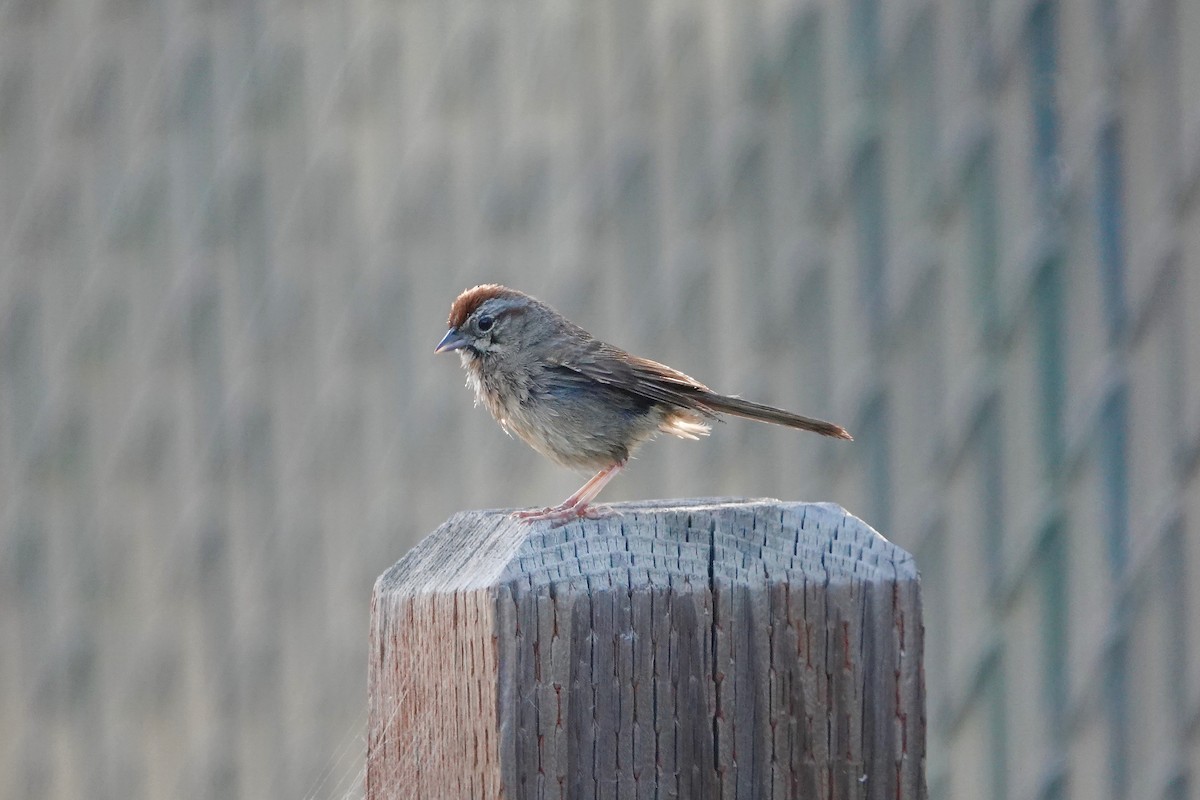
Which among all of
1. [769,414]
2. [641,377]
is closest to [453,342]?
[641,377]

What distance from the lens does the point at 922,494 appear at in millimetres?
4438

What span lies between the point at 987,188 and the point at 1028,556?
101 cm

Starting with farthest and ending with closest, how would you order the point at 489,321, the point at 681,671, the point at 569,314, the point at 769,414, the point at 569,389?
1. the point at 569,314
2. the point at 489,321
3. the point at 569,389
4. the point at 769,414
5. the point at 681,671

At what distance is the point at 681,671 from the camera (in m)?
1.69

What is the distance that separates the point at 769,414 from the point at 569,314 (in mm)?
2606

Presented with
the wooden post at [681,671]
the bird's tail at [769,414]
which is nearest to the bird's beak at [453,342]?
the bird's tail at [769,414]

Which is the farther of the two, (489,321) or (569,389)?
(489,321)

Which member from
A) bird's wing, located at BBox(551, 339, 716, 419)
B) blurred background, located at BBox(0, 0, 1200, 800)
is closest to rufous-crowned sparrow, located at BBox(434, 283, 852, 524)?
bird's wing, located at BBox(551, 339, 716, 419)

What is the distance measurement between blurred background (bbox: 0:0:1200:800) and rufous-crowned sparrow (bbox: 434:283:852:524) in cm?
118

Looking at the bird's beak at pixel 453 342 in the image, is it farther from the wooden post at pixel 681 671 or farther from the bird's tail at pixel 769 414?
the wooden post at pixel 681 671

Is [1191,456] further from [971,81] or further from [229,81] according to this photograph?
[229,81]

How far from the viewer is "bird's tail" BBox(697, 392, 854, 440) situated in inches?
112

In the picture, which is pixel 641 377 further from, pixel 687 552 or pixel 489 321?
pixel 687 552

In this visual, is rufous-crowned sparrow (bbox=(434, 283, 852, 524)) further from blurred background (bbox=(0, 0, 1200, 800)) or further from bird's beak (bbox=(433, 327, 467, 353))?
blurred background (bbox=(0, 0, 1200, 800))
